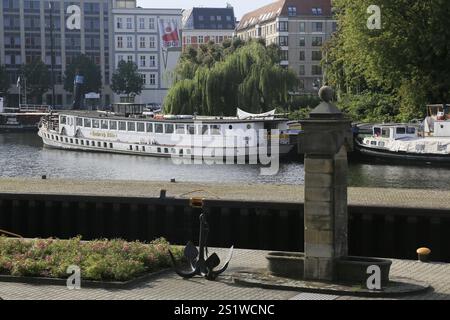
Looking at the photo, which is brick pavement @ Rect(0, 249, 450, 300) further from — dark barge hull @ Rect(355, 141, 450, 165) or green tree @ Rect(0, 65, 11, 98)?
green tree @ Rect(0, 65, 11, 98)

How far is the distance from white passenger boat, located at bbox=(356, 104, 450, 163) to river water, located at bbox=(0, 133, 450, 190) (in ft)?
5.37

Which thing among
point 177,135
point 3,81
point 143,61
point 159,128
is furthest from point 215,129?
point 143,61

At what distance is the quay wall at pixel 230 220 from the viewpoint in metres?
23.4

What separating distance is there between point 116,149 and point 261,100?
1369 centimetres

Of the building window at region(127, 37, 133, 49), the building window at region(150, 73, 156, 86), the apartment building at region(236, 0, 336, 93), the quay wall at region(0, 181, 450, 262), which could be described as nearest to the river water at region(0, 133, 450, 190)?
the quay wall at region(0, 181, 450, 262)

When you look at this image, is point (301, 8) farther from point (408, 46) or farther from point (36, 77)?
point (408, 46)

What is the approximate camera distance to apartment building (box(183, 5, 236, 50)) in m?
171

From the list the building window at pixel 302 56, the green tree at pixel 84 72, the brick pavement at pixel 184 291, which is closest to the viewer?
the brick pavement at pixel 184 291

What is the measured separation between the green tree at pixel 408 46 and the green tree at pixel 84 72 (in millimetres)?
79830

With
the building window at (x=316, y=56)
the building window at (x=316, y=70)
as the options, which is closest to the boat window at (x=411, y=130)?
the building window at (x=316, y=56)

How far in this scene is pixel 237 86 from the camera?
7519 cm

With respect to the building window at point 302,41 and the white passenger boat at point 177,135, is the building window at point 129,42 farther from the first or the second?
the white passenger boat at point 177,135

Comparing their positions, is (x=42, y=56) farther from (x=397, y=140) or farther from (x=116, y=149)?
(x=397, y=140)

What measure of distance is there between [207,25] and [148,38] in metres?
25.1
